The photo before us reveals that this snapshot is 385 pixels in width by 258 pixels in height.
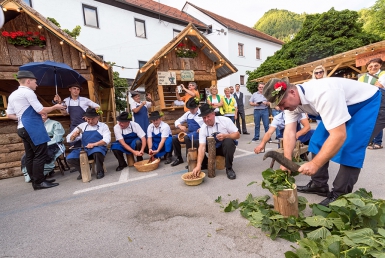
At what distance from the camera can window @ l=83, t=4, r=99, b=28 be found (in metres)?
15.2

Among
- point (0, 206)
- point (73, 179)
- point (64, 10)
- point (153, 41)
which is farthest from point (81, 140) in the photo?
point (153, 41)

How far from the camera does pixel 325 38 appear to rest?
13305 mm

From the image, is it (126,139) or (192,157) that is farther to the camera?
(126,139)

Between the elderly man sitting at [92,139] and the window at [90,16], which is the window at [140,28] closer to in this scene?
the window at [90,16]

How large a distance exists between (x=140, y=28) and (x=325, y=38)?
48.5 feet

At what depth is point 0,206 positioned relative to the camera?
3.29 metres

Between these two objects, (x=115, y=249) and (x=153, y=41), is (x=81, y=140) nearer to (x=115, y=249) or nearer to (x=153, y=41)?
(x=115, y=249)

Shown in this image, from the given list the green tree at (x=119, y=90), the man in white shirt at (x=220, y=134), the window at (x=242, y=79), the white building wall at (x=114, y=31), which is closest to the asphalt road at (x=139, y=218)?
the man in white shirt at (x=220, y=134)

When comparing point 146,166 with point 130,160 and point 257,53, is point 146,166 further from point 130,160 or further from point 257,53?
point 257,53

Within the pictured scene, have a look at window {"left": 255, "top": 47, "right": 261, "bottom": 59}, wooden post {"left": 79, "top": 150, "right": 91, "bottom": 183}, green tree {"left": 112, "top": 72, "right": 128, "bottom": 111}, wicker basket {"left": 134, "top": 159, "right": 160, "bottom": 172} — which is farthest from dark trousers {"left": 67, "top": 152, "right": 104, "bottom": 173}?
window {"left": 255, "top": 47, "right": 261, "bottom": 59}

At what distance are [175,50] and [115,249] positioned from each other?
282 inches

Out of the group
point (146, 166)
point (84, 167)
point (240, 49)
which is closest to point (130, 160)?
point (146, 166)

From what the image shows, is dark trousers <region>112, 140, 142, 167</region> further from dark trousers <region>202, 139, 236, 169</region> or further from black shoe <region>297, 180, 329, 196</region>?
black shoe <region>297, 180, 329, 196</region>

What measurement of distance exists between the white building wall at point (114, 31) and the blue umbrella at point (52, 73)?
11.8 meters
